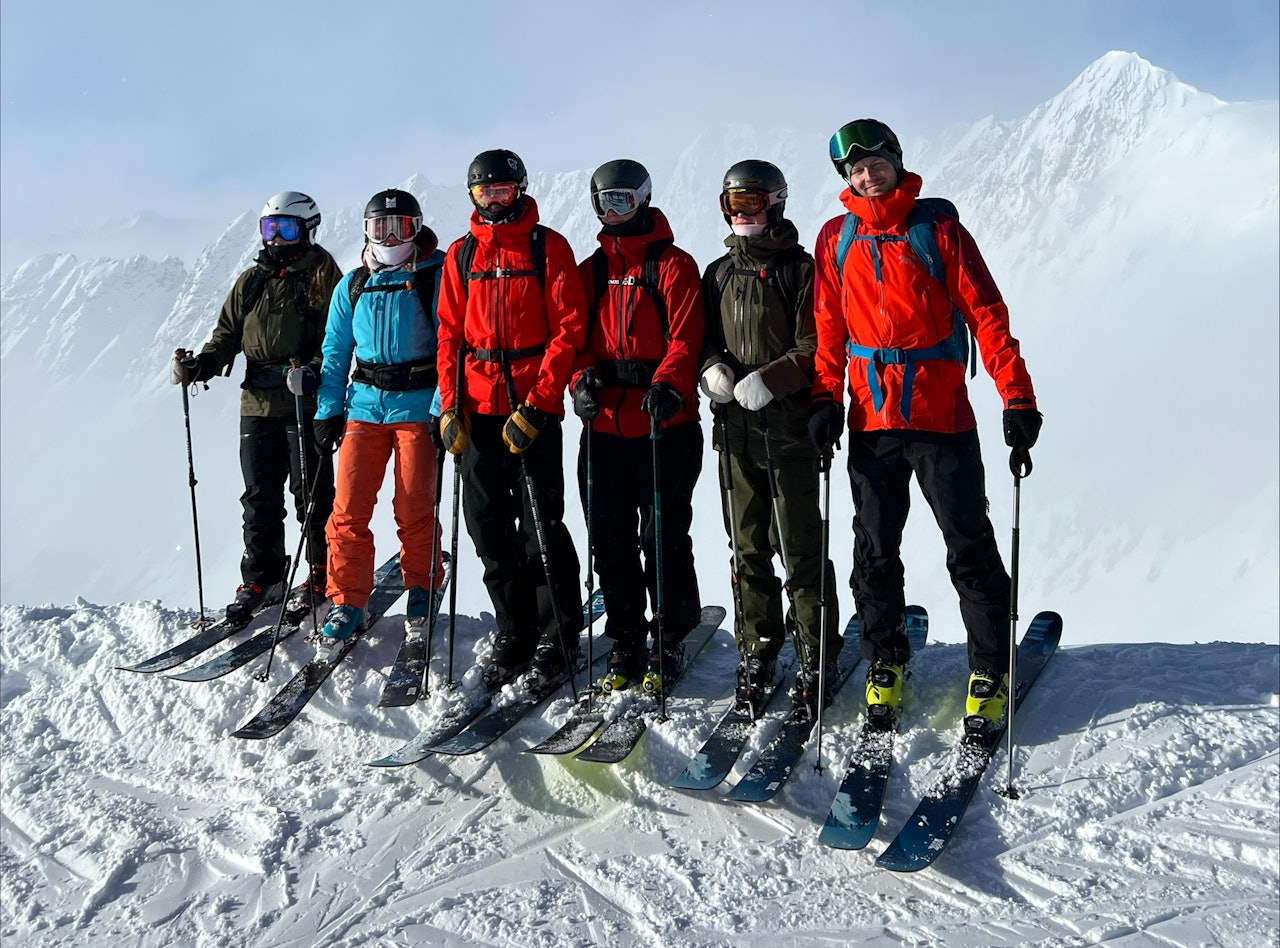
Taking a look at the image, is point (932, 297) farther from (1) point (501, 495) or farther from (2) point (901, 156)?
(1) point (501, 495)

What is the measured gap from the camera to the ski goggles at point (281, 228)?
6832 mm

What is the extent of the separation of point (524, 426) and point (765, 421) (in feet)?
4.45

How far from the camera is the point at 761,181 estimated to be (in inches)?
197

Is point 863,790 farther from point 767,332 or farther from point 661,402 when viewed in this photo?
point 767,332

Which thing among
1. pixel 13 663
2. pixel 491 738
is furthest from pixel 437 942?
pixel 13 663

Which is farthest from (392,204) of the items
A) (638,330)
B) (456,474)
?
(638,330)

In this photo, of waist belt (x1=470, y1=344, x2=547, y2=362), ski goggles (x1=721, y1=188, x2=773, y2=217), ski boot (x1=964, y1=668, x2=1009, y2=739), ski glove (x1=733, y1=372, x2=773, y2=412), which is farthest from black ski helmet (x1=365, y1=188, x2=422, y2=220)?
ski boot (x1=964, y1=668, x2=1009, y2=739)

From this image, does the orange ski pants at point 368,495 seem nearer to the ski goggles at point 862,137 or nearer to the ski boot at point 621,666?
the ski boot at point 621,666

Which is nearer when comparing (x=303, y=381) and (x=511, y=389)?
(x=511, y=389)

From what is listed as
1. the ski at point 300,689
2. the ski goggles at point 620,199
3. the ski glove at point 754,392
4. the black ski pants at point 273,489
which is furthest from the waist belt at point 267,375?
the ski glove at point 754,392

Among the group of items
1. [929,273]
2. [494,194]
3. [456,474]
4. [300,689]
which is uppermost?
[494,194]

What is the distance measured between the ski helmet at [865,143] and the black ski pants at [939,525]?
1.35 metres

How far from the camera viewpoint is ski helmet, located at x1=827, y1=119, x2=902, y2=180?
4574mm

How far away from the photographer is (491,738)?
17.5 feet
